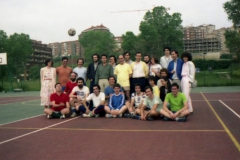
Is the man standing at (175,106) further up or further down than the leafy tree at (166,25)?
further down

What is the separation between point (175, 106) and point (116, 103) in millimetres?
1925

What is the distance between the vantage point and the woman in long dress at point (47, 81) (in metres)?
10.7

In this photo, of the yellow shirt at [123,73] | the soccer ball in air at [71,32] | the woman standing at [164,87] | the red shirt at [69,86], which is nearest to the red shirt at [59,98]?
the red shirt at [69,86]

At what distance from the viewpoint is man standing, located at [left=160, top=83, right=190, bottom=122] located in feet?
28.7

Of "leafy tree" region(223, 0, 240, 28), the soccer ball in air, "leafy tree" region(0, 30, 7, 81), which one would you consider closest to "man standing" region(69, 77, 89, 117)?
the soccer ball in air

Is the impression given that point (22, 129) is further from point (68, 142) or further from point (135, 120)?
point (135, 120)

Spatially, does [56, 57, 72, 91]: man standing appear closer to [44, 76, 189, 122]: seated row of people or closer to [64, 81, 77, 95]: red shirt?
[64, 81, 77, 95]: red shirt

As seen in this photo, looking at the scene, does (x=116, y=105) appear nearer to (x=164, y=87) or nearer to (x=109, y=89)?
(x=109, y=89)

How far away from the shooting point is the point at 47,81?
35.4ft

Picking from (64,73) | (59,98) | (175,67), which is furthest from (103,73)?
(175,67)

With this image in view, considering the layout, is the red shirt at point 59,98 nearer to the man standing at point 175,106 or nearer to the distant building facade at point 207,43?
the man standing at point 175,106

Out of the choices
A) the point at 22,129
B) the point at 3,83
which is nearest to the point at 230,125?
the point at 22,129

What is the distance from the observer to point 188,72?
32.7 ft

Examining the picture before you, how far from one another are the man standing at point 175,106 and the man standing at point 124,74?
1.67m
